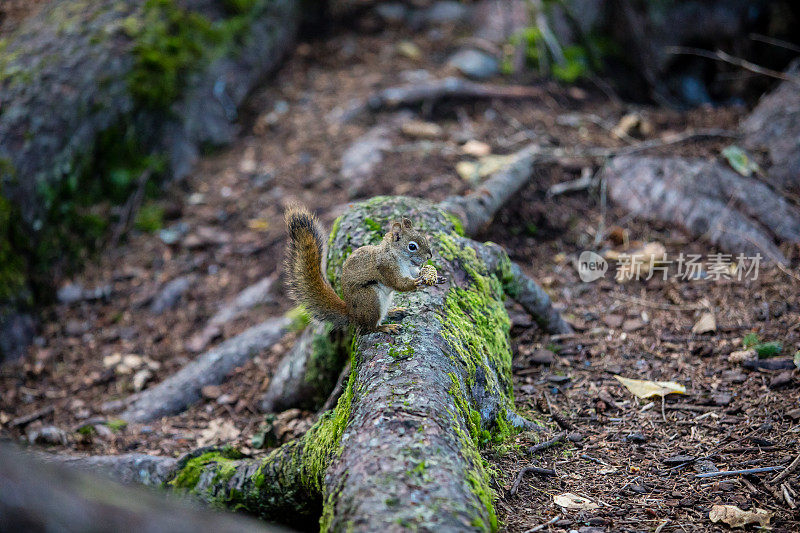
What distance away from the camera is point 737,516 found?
2.20 meters

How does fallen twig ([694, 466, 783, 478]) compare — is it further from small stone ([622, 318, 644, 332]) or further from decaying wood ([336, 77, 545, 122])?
A: decaying wood ([336, 77, 545, 122])

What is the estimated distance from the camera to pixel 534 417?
117 inches

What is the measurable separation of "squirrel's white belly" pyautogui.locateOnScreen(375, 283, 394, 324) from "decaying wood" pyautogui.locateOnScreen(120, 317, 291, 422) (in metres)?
1.74

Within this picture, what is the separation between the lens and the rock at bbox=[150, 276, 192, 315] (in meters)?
5.00

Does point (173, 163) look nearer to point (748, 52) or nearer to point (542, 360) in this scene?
point (542, 360)

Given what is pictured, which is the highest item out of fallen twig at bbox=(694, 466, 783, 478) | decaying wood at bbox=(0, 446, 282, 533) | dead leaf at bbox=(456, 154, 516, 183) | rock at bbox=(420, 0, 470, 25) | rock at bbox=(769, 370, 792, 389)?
decaying wood at bbox=(0, 446, 282, 533)

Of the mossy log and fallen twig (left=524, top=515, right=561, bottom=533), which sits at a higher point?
the mossy log

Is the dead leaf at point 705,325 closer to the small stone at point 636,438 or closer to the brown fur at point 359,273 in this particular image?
the small stone at point 636,438

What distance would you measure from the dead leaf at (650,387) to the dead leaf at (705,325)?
0.63 m

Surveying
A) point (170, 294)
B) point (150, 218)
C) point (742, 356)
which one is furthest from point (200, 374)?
point (742, 356)

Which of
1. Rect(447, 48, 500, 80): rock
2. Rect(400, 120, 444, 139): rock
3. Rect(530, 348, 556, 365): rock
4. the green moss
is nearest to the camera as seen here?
Rect(530, 348, 556, 365): rock

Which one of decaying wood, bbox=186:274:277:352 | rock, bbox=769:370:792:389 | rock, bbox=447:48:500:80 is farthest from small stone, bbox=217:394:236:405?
rock, bbox=447:48:500:80

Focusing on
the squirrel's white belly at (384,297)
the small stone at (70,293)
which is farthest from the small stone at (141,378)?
the squirrel's white belly at (384,297)

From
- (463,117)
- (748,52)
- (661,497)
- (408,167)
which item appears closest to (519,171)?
(408,167)
